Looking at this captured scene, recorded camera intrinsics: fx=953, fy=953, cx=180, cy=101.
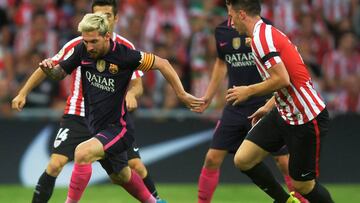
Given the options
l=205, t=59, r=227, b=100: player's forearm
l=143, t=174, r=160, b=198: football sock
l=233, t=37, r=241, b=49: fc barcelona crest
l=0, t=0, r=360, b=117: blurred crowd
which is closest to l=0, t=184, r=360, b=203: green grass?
l=0, t=0, r=360, b=117: blurred crowd

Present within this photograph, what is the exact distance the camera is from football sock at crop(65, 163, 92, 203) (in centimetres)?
873

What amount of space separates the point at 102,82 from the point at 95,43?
1.49ft

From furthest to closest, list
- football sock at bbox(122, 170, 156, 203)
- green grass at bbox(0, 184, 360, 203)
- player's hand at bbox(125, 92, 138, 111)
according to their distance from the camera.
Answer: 1. green grass at bbox(0, 184, 360, 203)
2. player's hand at bbox(125, 92, 138, 111)
3. football sock at bbox(122, 170, 156, 203)

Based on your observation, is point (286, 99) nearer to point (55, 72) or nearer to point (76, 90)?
point (55, 72)

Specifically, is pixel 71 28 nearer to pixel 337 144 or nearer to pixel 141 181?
pixel 337 144

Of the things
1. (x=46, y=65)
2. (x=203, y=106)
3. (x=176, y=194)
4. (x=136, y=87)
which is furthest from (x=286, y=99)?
(x=176, y=194)

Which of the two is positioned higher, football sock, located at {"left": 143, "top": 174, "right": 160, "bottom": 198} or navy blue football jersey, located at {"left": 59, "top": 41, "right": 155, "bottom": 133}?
navy blue football jersey, located at {"left": 59, "top": 41, "right": 155, "bottom": 133}

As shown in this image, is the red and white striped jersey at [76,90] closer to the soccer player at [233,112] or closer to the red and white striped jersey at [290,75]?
the soccer player at [233,112]

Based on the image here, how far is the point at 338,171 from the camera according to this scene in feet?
46.0

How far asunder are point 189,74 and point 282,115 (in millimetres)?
6244

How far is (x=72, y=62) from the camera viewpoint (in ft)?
29.0

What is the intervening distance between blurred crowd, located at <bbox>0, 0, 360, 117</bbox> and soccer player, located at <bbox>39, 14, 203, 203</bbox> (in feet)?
16.6

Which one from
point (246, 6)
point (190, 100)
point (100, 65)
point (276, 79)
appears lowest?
point (190, 100)

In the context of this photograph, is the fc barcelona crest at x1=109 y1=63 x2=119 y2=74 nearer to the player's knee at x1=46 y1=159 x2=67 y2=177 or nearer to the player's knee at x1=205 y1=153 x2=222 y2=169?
the player's knee at x1=46 y1=159 x2=67 y2=177
